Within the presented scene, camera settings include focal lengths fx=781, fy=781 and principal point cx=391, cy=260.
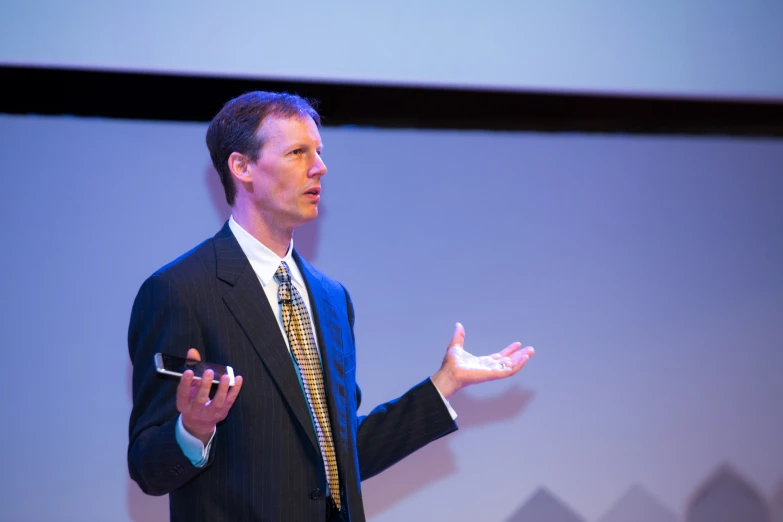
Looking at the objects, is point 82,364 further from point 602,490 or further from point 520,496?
point 602,490

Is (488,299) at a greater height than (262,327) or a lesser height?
greater

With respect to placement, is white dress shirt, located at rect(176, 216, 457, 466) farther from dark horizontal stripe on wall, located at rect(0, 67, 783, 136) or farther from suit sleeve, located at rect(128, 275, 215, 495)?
dark horizontal stripe on wall, located at rect(0, 67, 783, 136)

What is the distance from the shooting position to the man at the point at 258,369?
1453mm

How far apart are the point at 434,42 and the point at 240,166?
3.41 ft

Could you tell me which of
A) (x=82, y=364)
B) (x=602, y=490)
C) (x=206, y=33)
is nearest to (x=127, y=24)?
(x=206, y=33)

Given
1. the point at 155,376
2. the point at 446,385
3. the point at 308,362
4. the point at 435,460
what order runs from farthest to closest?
the point at 435,460 < the point at 446,385 < the point at 308,362 < the point at 155,376

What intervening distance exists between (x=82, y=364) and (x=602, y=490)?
69.8 inches

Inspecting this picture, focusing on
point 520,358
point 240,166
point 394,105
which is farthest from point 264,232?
point 394,105

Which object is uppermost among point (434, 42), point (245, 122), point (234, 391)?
point (434, 42)

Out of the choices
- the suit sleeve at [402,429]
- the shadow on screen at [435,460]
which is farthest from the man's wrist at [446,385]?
the shadow on screen at [435,460]

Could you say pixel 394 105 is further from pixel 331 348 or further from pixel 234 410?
pixel 234 410

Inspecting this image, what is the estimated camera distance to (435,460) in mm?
2617

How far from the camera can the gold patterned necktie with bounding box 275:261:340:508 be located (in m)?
1.56

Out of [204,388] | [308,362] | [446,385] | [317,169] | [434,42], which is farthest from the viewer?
[434,42]
